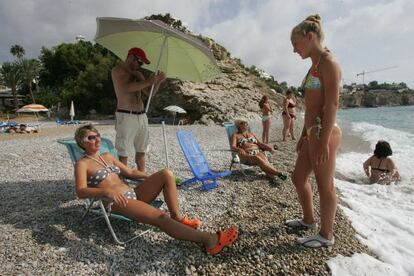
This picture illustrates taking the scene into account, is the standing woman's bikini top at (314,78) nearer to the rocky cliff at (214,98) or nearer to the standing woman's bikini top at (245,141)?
the standing woman's bikini top at (245,141)

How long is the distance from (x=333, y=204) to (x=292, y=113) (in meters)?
9.37

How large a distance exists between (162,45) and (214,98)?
72.1ft

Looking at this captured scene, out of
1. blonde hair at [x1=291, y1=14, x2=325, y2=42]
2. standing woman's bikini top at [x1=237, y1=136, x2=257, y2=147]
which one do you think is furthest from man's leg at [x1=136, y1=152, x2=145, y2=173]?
blonde hair at [x1=291, y1=14, x2=325, y2=42]

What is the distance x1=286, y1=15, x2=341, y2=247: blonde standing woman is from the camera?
2855 millimetres

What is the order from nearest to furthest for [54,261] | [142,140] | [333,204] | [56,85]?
[54,261]
[333,204]
[142,140]
[56,85]

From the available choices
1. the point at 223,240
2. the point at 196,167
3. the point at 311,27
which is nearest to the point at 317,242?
the point at 223,240

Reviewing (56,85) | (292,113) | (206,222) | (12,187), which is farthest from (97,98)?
(206,222)

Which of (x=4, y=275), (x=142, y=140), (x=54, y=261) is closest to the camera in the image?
(x=4, y=275)

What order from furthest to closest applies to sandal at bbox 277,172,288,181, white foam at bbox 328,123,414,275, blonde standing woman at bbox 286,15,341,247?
sandal at bbox 277,172,288,181 → white foam at bbox 328,123,414,275 → blonde standing woman at bbox 286,15,341,247

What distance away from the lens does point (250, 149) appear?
621 cm

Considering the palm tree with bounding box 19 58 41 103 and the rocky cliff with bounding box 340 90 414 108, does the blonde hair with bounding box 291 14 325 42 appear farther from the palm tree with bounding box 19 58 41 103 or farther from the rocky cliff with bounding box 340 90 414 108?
the rocky cliff with bounding box 340 90 414 108

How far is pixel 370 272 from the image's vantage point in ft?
9.82

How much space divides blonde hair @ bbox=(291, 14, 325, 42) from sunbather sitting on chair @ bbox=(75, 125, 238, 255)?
1829 mm

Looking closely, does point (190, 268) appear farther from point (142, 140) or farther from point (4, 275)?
point (142, 140)
